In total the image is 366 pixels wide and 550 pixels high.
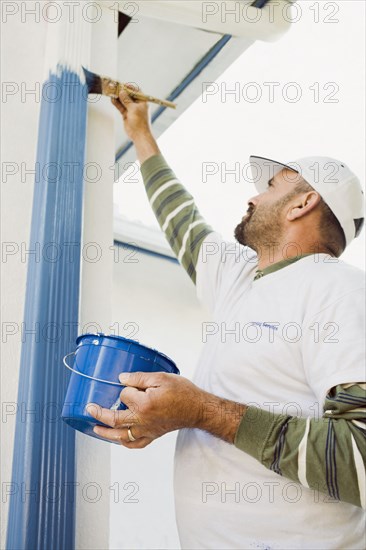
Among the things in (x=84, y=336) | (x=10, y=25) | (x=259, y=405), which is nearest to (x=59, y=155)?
(x=10, y=25)

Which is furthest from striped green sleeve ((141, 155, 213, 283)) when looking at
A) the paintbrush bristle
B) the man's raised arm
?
the paintbrush bristle

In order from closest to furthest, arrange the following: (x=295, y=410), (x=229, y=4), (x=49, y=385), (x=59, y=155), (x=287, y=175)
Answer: (x=295, y=410)
(x=49, y=385)
(x=59, y=155)
(x=287, y=175)
(x=229, y=4)

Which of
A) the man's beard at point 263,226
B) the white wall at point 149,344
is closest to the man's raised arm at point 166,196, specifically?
the man's beard at point 263,226

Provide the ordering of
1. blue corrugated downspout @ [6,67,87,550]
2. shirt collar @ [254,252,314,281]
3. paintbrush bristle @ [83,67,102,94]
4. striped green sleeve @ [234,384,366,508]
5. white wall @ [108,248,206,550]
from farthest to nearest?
white wall @ [108,248,206,550] → paintbrush bristle @ [83,67,102,94] → shirt collar @ [254,252,314,281] → blue corrugated downspout @ [6,67,87,550] → striped green sleeve @ [234,384,366,508]

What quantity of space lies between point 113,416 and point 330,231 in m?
0.83

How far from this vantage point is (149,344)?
4.41m

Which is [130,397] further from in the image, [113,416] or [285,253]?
[285,253]

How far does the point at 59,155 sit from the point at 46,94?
0.73 ft

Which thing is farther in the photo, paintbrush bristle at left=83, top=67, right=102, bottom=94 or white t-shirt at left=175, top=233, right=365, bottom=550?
paintbrush bristle at left=83, top=67, right=102, bottom=94

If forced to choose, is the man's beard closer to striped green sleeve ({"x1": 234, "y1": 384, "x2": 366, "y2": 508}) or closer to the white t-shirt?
the white t-shirt

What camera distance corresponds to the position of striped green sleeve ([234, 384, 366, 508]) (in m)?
1.02

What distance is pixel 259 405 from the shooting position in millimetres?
1214

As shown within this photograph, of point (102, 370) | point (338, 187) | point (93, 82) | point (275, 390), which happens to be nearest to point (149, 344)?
point (93, 82)

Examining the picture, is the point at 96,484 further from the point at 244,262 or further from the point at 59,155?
the point at 59,155
